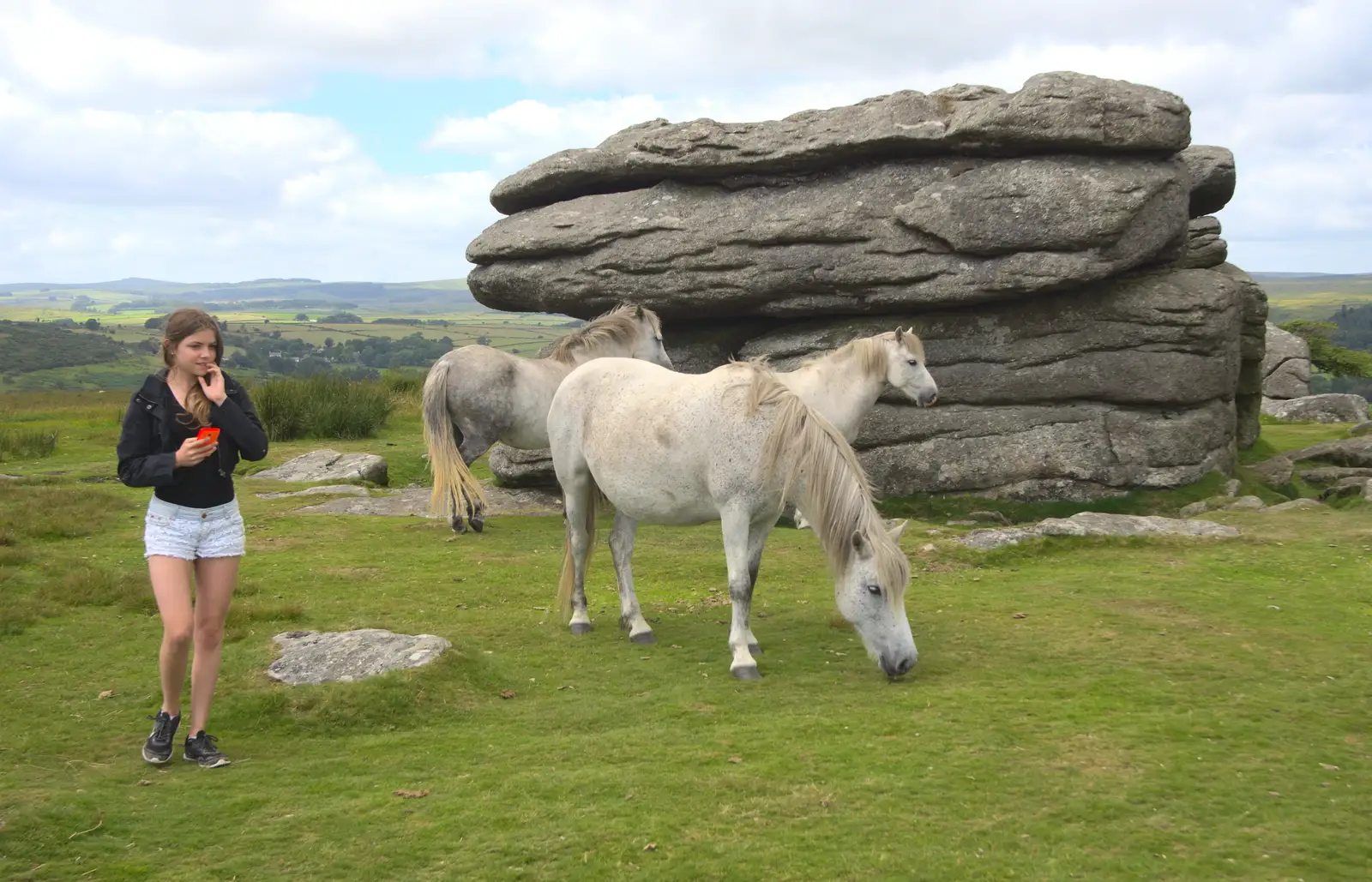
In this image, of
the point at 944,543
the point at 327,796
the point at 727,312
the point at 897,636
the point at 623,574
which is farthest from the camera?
the point at 727,312

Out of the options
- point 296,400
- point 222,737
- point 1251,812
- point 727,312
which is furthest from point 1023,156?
point 296,400

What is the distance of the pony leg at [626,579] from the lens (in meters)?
8.34

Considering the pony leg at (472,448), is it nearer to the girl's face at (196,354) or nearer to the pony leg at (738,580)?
the pony leg at (738,580)

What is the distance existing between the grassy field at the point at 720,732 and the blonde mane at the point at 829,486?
86cm

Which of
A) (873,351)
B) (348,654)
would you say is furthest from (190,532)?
(873,351)

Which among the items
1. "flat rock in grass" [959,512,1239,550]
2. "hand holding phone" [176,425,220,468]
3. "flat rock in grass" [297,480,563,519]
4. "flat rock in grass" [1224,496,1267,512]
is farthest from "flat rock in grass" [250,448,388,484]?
"flat rock in grass" [1224,496,1267,512]

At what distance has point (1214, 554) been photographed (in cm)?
1071

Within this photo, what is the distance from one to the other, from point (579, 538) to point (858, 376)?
5167mm

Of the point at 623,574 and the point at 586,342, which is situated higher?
the point at 586,342

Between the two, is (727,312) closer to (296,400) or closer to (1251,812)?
(296,400)

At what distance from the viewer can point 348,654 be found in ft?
23.9

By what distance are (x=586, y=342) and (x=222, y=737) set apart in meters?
9.08

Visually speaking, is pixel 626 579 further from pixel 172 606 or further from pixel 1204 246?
pixel 1204 246

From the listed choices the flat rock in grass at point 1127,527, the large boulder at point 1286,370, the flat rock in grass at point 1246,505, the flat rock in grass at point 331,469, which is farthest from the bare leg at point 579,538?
the large boulder at point 1286,370
